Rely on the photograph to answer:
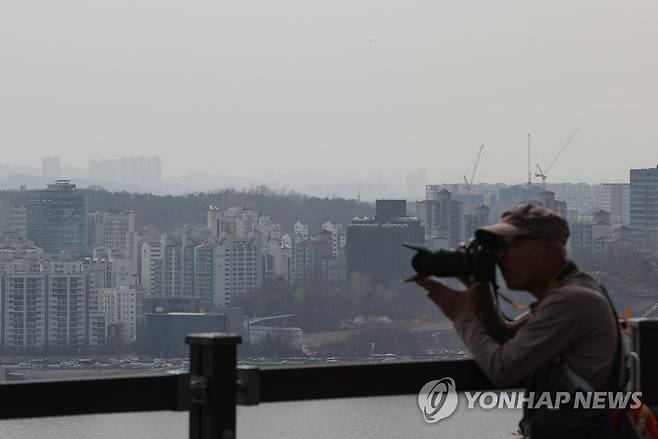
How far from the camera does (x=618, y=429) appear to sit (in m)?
2.68

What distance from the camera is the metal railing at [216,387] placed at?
2.51 m

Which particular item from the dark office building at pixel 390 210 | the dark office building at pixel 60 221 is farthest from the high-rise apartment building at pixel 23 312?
the dark office building at pixel 390 210

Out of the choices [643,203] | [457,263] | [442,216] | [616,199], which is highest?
[616,199]

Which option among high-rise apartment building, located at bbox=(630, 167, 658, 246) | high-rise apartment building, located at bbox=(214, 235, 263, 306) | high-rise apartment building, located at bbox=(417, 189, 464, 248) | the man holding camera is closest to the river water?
the man holding camera

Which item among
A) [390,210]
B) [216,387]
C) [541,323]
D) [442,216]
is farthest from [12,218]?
[541,323]

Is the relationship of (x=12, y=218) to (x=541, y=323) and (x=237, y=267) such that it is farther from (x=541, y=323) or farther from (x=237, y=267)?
(x=541, y=323)

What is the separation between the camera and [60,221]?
231ft

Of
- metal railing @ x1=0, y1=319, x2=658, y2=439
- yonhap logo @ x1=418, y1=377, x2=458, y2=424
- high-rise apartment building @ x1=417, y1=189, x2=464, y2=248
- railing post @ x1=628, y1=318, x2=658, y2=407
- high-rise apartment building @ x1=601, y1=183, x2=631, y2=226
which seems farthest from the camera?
high-rise apartment building @ x1=601, y1=183, x2=631, y2=226

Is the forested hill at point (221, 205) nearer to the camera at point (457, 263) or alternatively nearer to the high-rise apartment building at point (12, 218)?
the high-rise apartment building at point (12, 218)

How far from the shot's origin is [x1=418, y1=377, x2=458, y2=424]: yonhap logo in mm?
2889

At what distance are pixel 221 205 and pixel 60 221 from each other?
8474 millimetres

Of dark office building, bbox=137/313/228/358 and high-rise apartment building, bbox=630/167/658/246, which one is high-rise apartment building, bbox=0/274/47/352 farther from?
high-rise apartment building, bbox=630/167/658/246

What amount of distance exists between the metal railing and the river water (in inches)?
1.0

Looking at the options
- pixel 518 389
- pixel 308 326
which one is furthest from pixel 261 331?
pixel 518 389
